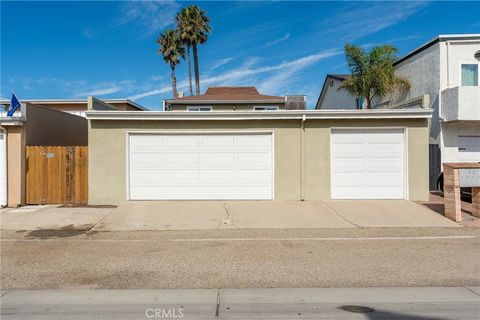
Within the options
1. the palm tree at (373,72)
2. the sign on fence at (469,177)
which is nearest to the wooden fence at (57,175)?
the sign on fence at (469,177)

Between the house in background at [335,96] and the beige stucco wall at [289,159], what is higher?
the house in background at [335,96]

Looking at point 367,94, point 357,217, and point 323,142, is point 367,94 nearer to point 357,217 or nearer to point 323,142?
point 323,142

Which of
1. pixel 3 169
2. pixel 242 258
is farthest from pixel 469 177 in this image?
pixel 3 169

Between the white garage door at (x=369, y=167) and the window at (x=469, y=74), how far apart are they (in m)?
6.21

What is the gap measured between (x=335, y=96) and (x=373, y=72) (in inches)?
377

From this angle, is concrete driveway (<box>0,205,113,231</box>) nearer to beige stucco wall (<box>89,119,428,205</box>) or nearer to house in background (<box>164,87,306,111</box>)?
beige stucco wall (<box>89,119,428,205</box>)

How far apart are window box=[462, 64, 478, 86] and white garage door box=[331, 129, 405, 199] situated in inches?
244

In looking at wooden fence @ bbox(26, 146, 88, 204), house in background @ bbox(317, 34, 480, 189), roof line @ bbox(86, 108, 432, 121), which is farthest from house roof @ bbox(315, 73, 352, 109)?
wooden fence @ bbox(26, 146, 88, 204)

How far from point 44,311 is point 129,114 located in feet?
27.3

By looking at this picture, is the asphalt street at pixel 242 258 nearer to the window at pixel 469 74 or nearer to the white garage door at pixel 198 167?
the white garage door at pixel 198 167

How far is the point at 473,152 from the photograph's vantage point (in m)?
15.5

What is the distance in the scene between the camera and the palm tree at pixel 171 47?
35.5m

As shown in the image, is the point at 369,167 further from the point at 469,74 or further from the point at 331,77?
the point at 331,77

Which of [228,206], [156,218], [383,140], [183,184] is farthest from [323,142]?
[156,218]
